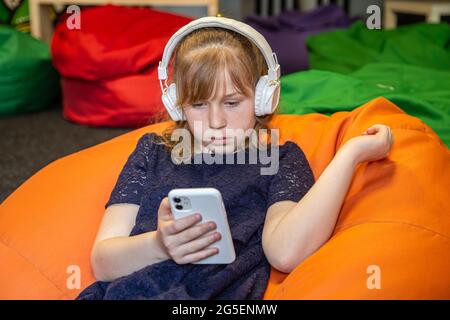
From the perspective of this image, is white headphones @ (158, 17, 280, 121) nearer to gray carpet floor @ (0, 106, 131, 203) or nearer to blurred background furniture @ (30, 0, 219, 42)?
gray carpet floor @ (0, 106, 131, 203)

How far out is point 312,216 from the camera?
3.25 feet

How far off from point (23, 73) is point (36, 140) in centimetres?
45

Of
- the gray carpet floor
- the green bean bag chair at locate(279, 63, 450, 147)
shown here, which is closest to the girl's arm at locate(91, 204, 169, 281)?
the green bean bag chair at locate(279, 63, 450, 147)

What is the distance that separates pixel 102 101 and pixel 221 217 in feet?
5.51

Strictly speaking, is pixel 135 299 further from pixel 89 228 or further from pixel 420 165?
pixel 420 165

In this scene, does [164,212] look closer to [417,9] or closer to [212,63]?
[212,63]

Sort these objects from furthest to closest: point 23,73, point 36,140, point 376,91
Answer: point 23,73, point 36,140, point 376,91

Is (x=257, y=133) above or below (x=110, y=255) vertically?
above

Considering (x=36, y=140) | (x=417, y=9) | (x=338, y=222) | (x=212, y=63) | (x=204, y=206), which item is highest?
(x=212, y=63)

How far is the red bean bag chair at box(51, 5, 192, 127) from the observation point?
8.10 feet

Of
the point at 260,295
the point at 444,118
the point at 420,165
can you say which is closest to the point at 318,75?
the point at 444,118

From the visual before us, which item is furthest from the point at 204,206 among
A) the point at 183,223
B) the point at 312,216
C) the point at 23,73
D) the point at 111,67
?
the point at 23,73

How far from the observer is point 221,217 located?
94 centimetres

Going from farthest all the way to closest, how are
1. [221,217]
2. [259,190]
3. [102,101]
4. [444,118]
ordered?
[102,101] < [444,118] < [259,190] < [221,217]
